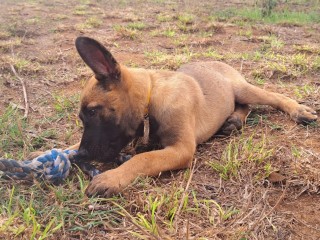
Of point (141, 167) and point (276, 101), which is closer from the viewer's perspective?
point (141, 167)

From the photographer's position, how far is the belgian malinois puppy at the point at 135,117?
2.88 metres

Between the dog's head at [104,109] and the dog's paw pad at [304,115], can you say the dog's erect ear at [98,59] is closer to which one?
the dog's head at [104,109]

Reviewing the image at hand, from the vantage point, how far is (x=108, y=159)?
10.3ft

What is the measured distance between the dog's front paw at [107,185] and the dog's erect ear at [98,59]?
81 centimetres

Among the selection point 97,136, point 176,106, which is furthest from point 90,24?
point 97,136

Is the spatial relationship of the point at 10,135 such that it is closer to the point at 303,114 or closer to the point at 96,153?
the point at 96,153

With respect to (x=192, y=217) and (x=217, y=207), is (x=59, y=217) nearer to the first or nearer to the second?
(x=192, y=217)

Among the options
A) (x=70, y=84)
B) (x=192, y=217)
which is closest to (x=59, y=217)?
(x=192, y=217)

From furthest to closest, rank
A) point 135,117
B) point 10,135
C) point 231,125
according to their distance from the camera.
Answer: point 231,125
point 10,135
point 135,117

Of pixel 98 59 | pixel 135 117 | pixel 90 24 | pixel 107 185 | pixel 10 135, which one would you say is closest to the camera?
pixel 107 185

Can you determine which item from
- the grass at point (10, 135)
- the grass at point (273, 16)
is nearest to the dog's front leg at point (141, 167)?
the grass at point (10, 135)

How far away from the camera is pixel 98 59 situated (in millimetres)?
3061

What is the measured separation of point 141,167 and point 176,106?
29.3 inches

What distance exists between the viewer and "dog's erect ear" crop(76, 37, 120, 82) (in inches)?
117
